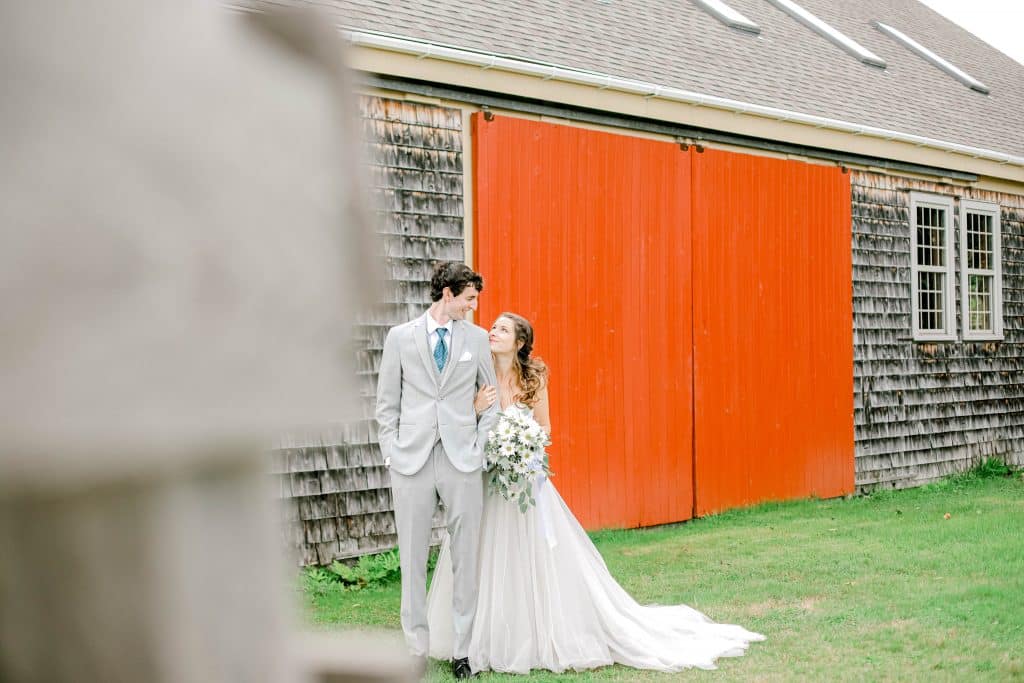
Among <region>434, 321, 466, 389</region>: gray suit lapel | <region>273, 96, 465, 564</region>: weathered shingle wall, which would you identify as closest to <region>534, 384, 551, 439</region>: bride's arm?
<region>434, 321, 466, 389</region>: gray suit lapel

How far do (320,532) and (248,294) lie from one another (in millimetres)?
8104

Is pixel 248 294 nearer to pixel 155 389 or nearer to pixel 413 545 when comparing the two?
pixel 155 389

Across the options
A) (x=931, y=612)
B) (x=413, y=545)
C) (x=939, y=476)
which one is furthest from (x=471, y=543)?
(x=939, y=476)

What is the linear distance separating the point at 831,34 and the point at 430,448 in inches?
517

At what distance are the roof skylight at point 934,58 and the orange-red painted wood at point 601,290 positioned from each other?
9.61m

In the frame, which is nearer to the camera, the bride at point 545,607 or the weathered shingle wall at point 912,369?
the bride at point 545,607

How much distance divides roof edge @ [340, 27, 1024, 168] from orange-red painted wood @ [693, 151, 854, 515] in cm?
50

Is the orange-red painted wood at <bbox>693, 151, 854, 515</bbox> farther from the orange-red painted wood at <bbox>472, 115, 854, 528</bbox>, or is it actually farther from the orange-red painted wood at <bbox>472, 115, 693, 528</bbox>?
the orange-red painted wood at <bbox>472, 115, 693, 528</bbox>

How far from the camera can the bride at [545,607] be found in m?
6.36

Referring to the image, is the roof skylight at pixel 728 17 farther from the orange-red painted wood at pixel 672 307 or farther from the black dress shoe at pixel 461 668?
the black dress shoe at pixel 461 668

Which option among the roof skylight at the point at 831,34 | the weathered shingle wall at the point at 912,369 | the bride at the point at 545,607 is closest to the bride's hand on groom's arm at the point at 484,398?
the bride at the point at 545,607

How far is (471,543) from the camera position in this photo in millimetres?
6352

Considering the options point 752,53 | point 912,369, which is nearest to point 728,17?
point 752,53

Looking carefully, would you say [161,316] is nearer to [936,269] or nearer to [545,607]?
[545,607]
